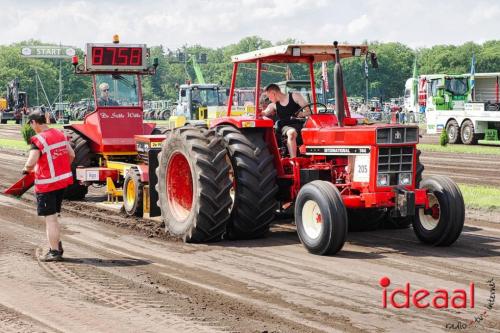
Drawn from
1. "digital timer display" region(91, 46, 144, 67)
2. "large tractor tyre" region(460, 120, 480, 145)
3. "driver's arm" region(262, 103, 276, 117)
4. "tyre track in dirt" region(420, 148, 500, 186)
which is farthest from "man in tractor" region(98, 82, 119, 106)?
"large tractor tyre" region(460, 120, 480, 145)

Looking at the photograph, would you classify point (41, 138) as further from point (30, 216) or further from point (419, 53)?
point (419, 53)

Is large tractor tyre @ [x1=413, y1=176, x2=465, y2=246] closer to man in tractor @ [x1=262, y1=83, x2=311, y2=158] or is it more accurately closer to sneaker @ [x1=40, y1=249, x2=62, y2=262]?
man in tractor @ [x1=262, y1=83, x2=311, y2=158]

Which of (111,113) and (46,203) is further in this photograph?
(111,113)

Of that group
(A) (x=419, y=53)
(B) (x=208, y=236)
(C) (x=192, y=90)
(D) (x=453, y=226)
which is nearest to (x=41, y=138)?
(B) (x=208, y=236)

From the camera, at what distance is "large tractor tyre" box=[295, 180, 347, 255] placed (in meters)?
8.73

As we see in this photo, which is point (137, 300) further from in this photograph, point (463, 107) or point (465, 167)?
point (463, 107)

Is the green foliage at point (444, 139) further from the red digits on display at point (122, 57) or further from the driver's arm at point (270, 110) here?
the driver's arm at point (270, 110)

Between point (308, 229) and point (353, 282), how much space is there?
171 cm

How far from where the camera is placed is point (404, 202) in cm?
895

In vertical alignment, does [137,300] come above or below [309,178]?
below

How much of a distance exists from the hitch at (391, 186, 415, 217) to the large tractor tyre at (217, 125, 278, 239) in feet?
4.80

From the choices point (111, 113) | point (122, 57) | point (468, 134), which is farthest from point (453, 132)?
point (111, 113)

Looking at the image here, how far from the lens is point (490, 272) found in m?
8.05

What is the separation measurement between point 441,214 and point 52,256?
429 centimetres
